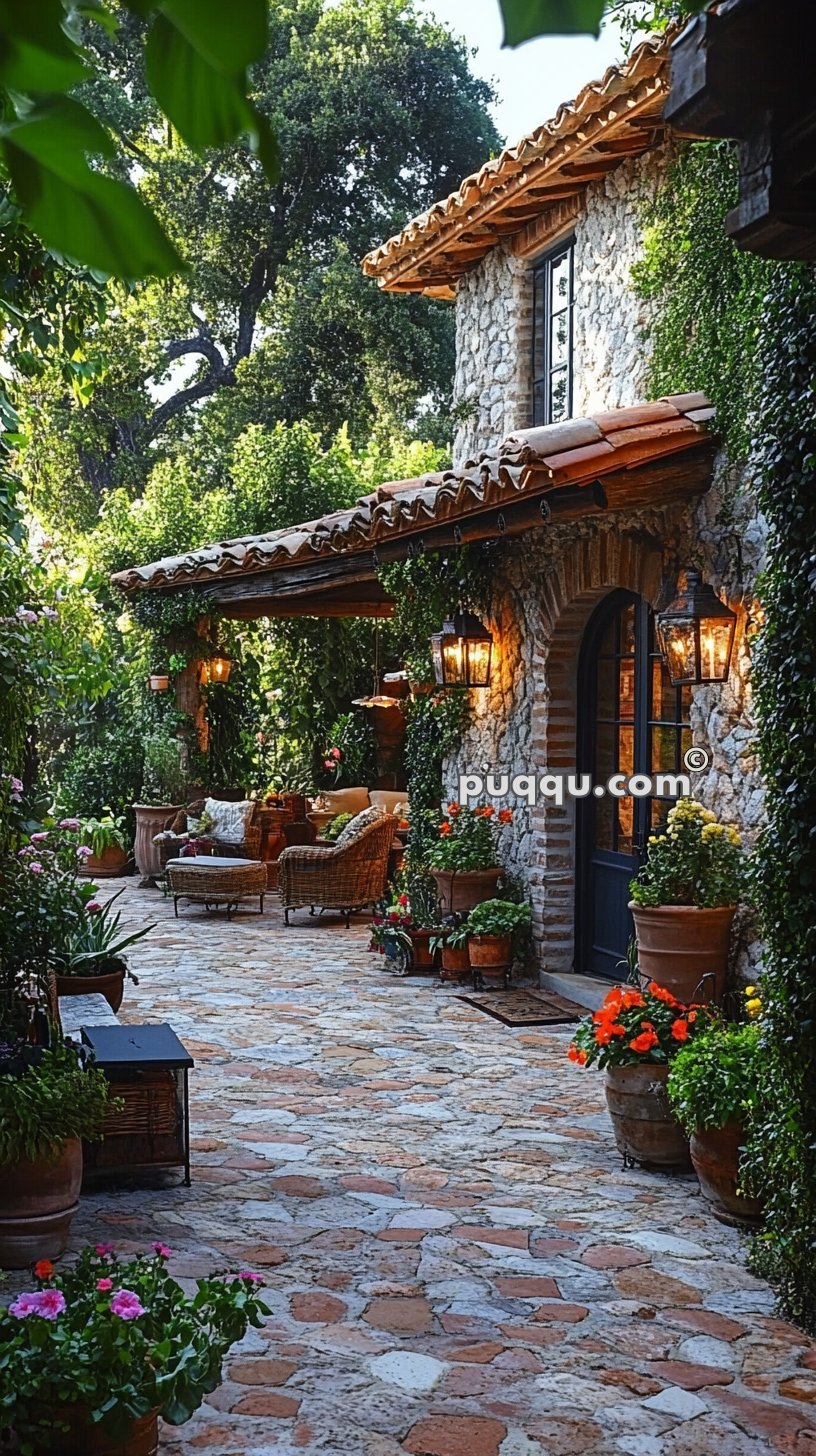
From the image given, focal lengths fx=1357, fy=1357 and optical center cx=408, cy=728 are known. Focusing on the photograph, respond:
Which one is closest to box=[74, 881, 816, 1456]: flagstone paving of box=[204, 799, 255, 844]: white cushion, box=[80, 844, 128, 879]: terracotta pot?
box=[204, 799, 255, 844]: white cushion

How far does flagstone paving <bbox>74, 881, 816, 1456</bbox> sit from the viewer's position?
3.46 m

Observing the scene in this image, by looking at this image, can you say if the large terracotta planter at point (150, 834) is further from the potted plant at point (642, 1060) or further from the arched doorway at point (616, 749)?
the potted plant at point (642, 1060)

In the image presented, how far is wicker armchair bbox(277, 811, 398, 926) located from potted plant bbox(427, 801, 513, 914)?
81.6 inches

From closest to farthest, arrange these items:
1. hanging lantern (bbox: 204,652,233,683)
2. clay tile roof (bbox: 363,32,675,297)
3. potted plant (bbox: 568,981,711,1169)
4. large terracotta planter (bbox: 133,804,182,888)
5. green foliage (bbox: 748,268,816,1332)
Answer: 1. green foliage (bbox: 748,268,816,1332)
2. potted plant (bbox: 568,981,711,1169)
3. clay tile roof (bbox: 363,32,675,297)
4. large terracotta planter (bbox: 133,804,182,888)
5. hanging lantern (bbox: 204,652,233,683)

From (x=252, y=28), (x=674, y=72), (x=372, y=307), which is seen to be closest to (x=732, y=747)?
(x=674, y=72)

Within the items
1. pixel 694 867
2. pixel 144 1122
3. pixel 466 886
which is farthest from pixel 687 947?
pixel 466 886

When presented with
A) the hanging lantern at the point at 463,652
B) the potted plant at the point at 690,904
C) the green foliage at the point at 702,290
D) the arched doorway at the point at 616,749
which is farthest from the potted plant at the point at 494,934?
the green foliage at the point at 702,290

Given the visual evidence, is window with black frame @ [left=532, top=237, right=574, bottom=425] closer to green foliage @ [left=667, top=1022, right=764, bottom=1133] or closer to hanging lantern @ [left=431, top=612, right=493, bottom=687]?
hanging lantern @ [left=431, top=612, right=493, bottom=687]

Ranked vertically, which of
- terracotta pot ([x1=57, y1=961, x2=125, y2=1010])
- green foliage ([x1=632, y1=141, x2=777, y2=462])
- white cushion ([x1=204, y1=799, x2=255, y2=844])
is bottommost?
terracotta pot ([x1=57, y1=961, x2=125, y2=1010])

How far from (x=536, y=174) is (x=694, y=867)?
429 cm

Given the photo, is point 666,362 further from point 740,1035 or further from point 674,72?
point 674,72

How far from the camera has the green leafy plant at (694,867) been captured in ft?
20.9

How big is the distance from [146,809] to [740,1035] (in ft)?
31.6

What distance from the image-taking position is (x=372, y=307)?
67.8 feet
